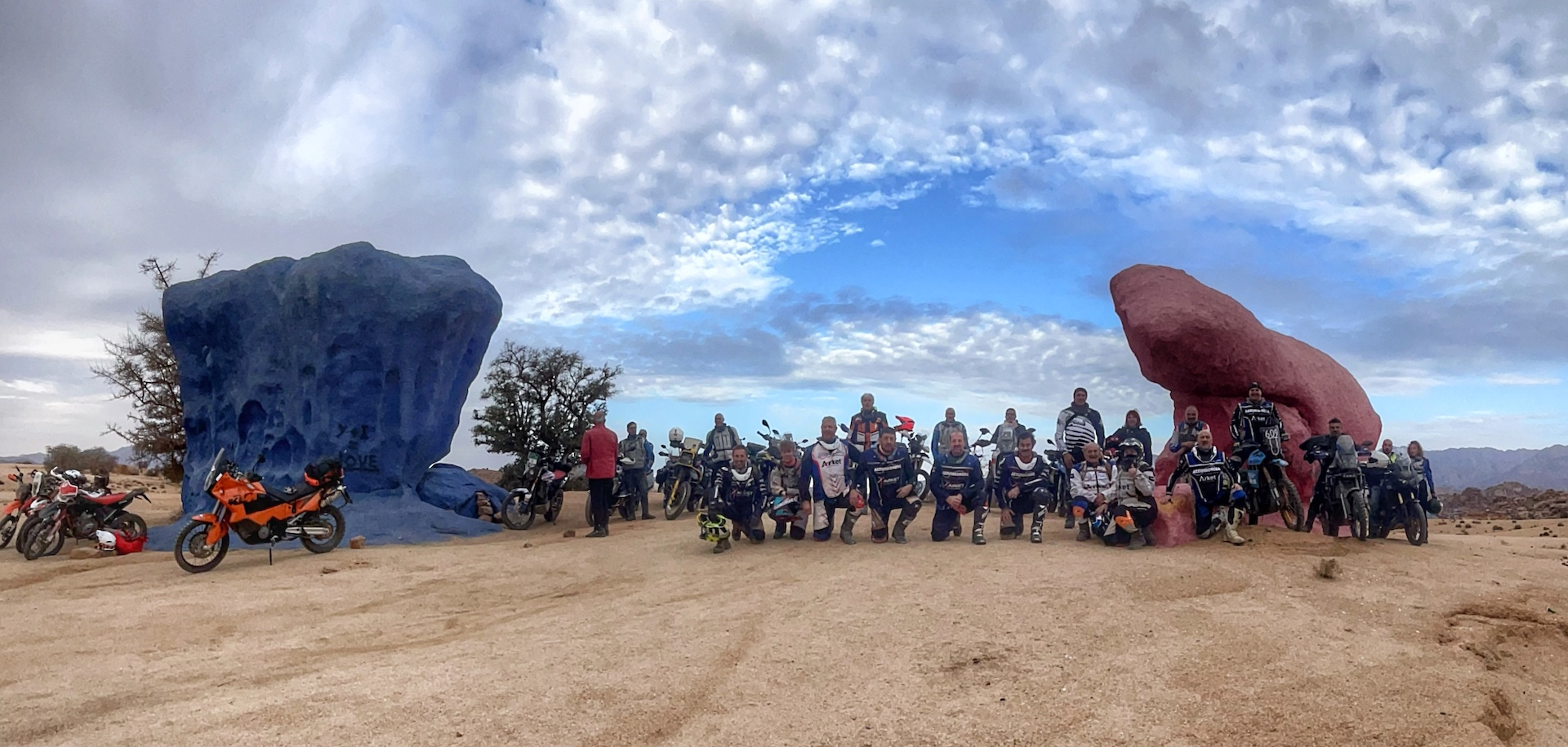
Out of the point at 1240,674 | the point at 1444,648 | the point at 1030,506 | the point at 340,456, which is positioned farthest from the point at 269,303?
the point at 1444,648

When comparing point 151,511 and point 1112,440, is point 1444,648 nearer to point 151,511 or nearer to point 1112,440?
point 1112,440

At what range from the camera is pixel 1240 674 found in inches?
185

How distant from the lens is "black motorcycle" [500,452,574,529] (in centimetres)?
1386

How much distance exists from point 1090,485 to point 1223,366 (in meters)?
4.37

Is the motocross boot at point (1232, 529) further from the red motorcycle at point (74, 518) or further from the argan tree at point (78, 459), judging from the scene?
the argan tree at point (78, 459)

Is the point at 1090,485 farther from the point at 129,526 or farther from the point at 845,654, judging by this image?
the point at 129,526

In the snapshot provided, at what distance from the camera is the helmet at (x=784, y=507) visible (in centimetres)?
1010

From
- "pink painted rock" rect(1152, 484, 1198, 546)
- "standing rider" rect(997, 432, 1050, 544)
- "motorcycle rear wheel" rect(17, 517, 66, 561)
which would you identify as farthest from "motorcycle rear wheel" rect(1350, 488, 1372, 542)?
"motorcycle rear wheel" rect(17, 517, 66, 561)

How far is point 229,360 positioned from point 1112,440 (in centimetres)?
1437

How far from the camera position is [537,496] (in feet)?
46.2

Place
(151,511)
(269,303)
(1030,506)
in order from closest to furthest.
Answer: (1030,506), (269,303), (151,511)

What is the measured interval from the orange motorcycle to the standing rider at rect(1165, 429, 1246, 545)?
10.0m

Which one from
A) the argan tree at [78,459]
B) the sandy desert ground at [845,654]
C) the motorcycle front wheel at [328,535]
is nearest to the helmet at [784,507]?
the sandy desert ground at [845,654]

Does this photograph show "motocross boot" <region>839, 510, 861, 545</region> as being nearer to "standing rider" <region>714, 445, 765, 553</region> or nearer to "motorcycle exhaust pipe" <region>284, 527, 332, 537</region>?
"standing rider" <region>714, 445, 765, 553</region>
